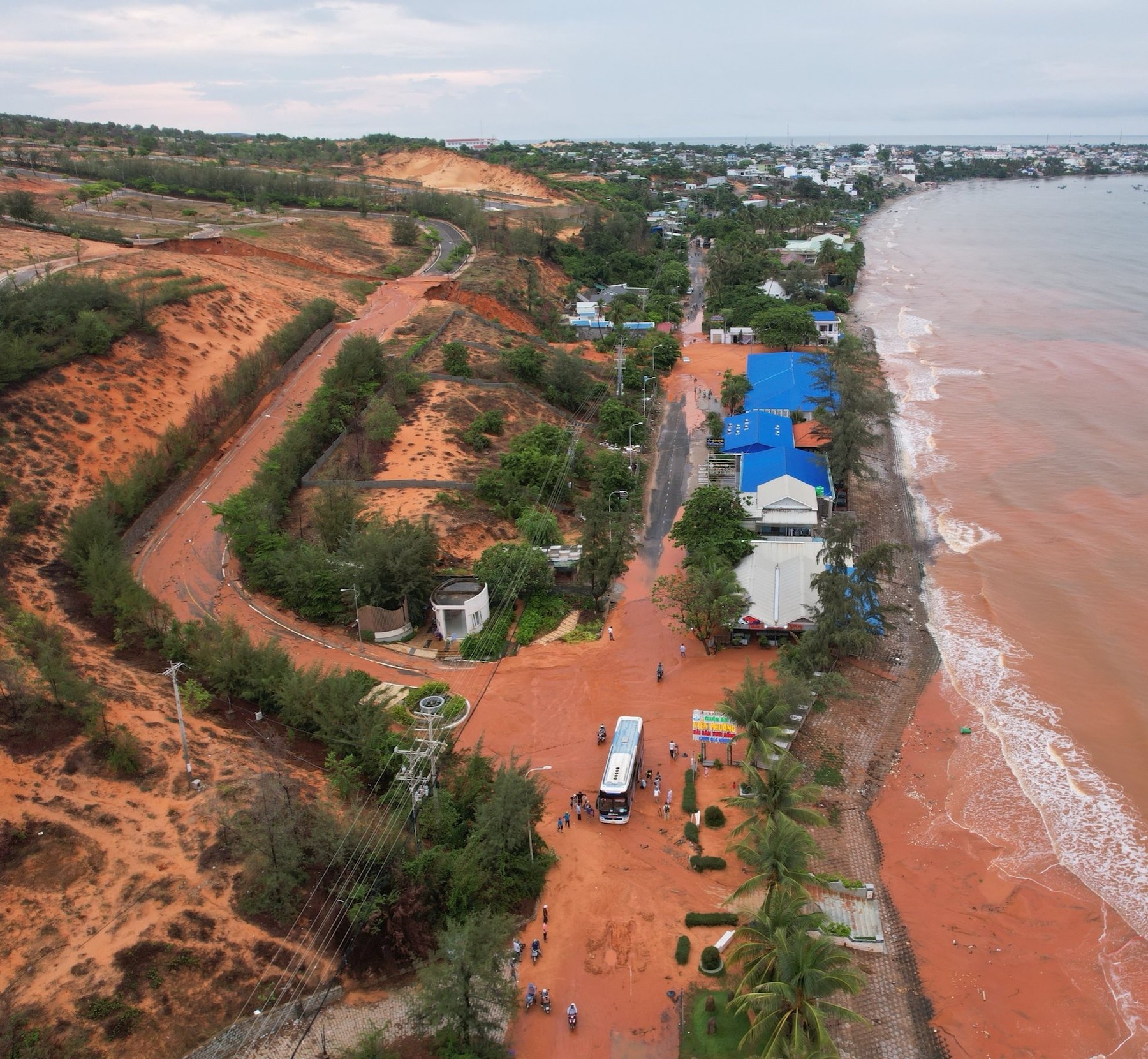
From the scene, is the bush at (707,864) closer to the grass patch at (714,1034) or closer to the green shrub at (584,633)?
the grass patch at (714,1034)

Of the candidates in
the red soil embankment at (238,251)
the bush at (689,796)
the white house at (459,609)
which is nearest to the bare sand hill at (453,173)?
the red soil embankment at (238,251)

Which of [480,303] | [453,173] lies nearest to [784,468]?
[480,303]

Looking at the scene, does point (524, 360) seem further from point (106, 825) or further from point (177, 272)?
point (106, 825)

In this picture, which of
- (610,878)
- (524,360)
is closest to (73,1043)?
(610,878)

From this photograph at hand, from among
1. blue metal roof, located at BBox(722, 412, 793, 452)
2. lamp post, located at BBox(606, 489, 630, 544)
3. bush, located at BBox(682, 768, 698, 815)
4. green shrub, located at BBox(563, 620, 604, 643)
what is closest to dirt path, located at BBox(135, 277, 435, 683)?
green shrub, located at BBox(563, 620, 604, 643)

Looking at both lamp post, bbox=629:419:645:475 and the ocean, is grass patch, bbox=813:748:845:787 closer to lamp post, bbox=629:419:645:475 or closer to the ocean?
the ocean
